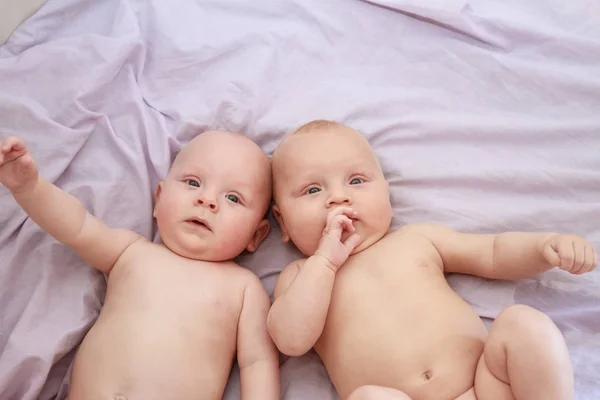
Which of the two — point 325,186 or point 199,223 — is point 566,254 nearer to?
point 325,186

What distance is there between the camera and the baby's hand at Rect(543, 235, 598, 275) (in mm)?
1046

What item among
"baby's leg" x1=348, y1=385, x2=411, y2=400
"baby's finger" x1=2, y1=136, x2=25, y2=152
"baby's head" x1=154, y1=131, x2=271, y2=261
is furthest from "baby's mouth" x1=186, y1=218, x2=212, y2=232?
"baby's leg" x1=348, y1=385, x2=411, y2=400

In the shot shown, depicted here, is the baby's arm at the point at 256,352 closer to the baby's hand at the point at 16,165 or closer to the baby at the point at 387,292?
the baby at the point at 387,292

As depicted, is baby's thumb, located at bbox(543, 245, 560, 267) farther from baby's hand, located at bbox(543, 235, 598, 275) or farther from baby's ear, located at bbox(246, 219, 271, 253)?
baby's ear, located at bbox(246, 219, 271, 253)

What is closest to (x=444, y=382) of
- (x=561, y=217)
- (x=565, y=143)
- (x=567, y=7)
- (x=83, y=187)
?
(x=561, y=217)

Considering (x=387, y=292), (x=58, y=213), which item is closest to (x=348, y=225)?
(x=387, y=292)

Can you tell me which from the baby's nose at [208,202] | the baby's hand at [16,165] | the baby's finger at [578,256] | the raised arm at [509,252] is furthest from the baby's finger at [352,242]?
the baby's hand at [16,165]

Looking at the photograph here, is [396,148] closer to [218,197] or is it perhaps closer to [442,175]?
[442,175]

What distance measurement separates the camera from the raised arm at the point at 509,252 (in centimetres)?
105

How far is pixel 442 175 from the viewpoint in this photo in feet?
4.49

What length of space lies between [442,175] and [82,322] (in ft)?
2.73

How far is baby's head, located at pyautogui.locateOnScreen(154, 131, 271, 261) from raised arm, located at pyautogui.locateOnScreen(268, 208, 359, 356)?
0.19 metres

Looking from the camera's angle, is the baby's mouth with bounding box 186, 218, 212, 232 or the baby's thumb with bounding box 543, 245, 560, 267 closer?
the baby's thumb with bounding box 543, 245, 560, 267

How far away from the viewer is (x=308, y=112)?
1.45 metres
